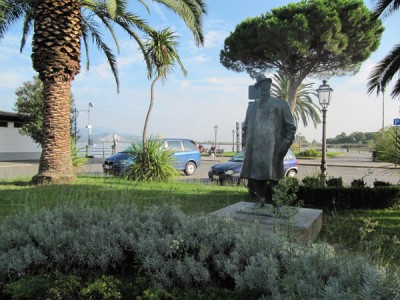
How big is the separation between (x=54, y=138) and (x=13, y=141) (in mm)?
23030

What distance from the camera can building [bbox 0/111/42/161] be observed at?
28.3 meters

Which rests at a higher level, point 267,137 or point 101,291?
point 267,137

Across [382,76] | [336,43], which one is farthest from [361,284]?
[336,43]

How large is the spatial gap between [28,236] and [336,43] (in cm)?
2462

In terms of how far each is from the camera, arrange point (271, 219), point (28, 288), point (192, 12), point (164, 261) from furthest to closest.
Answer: point (192, 12), point (271, 219), point (164, 261), point (28, 288)

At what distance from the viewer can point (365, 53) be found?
82.6 ft

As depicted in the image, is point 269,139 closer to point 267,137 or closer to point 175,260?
point 267,137

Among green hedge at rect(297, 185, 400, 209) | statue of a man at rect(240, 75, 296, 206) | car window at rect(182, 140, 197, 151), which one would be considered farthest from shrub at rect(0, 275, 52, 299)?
car window at rect(182, 140, 197, 151)

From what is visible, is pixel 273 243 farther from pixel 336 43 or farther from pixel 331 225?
pixel 336 43

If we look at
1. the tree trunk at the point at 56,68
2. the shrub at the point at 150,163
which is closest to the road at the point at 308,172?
the tree trunk at the point at 56,68

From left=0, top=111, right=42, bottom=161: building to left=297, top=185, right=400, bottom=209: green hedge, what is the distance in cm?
2699

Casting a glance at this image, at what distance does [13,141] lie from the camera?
2919cm

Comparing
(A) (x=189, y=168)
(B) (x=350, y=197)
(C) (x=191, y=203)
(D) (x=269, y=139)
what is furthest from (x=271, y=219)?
(A) (x=189, y=168)

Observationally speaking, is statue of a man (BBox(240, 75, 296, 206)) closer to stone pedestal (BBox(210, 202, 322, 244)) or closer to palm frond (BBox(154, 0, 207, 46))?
stone pedestal (BBox(210, 202, 322, 244))
